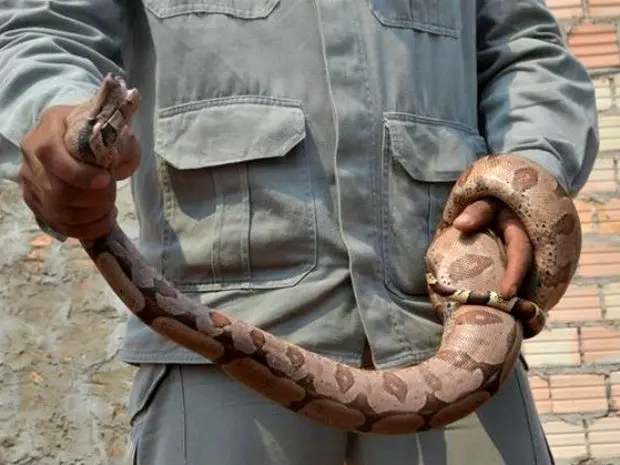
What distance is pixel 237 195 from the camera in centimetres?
190

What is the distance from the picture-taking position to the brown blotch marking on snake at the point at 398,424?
6.00ft

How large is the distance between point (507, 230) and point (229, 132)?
0.49 m

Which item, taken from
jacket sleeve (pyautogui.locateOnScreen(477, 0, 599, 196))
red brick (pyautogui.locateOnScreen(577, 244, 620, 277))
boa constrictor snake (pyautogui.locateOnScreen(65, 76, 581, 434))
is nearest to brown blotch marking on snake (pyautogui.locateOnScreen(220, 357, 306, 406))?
boa constrictor snake (pyautogui.locateOnScreen(65, 76, 581, 434))

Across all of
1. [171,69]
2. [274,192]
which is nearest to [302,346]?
[274,192]

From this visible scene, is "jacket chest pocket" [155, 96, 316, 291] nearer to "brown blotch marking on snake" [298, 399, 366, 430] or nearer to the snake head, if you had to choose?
"brown blotch marking on snake" [298, 399, 366, 430]

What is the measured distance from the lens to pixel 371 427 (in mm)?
1831

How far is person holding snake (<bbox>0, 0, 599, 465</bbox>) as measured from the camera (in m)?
1.83

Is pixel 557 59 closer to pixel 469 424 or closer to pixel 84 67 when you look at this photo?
pixel 469 424

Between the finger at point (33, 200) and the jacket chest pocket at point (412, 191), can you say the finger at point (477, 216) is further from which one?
the finger at point (33, 200)

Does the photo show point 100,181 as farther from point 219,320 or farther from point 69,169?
point 219,320

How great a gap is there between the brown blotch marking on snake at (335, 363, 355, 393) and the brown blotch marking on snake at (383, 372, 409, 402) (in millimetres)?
58

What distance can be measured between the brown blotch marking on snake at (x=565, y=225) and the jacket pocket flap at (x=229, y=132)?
0.46 meters

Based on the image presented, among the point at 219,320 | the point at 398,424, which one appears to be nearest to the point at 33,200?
the point at 219,320

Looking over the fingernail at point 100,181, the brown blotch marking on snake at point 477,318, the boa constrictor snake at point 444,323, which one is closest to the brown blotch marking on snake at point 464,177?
the boa constrictor snake at point 444,323
